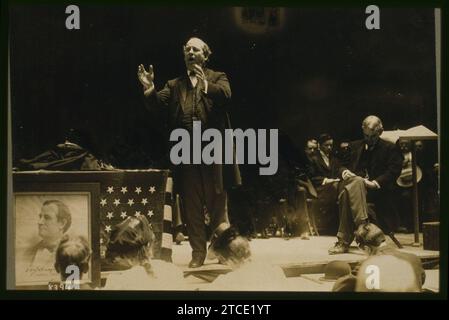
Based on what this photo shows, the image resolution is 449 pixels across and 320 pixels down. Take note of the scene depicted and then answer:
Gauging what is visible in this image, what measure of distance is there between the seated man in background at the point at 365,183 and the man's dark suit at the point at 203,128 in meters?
0.90

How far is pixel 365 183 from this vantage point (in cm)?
555

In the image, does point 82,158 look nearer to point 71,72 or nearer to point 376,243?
point 71,72

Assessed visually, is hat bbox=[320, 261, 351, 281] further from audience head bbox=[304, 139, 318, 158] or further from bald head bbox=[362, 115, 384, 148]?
bald head bbox=[362, 115, 384, 148]

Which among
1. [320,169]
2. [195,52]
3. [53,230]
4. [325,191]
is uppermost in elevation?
[195,52]

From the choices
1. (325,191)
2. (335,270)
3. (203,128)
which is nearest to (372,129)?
(325,191)

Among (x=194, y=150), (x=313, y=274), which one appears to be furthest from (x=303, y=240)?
(x=194, y=150)

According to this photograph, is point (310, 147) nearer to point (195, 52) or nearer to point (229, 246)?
point (229, 246)

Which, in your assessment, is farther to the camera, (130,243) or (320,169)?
(320,169)

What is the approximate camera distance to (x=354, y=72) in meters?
5.49

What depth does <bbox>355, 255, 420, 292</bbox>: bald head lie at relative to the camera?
549 centimetres

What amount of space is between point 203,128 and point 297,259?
128cm

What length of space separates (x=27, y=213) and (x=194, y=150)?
1.40 meters

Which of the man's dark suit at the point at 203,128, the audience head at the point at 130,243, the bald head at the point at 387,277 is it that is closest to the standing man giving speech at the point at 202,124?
the man's dark suit at the point at 203,128

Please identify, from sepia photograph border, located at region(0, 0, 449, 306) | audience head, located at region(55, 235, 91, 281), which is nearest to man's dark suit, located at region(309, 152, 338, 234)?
sepia photograph border, located at region(0, 0, 449, 306)
